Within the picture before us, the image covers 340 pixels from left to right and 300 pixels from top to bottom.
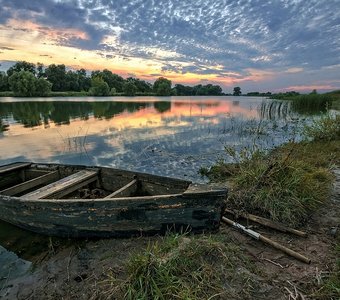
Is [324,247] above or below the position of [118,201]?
below

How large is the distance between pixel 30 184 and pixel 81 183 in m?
1.26

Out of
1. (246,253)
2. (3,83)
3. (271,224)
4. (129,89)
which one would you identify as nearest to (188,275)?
(246,253)

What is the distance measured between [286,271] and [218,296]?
109 cm

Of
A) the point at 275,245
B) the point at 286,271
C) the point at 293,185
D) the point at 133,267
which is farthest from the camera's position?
the point at 293,185

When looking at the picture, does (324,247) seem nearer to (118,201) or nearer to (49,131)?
(118,201)

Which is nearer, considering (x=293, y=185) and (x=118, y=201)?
(x=118, y=201)

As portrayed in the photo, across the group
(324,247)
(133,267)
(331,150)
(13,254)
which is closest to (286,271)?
(324,247)

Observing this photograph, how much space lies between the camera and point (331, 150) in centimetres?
893

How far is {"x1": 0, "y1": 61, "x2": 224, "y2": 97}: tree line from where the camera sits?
209 feet

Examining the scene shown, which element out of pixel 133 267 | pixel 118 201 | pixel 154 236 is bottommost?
pixel 154 236

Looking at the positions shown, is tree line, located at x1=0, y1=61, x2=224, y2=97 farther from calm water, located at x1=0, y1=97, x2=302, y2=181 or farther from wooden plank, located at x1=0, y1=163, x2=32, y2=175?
wooden plank, located at x1=0, y1=163, x2=32, y2=175

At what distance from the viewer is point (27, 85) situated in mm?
62250

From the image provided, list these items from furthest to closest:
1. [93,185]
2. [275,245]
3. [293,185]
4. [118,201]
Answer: [93,185], [293,185], [118,201], [275,245]

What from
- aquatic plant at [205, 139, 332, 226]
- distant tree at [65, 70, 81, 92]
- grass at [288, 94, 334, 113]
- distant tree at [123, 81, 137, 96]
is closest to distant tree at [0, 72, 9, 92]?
distant tree at [65, 70, 81, 92]
